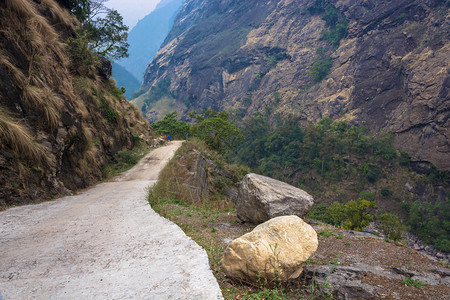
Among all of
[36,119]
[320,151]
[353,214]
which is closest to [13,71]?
[36,119]

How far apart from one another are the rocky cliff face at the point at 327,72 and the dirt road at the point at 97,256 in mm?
55631

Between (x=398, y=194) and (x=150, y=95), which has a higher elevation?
(x=150, y=95)

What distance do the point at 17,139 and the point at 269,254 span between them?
6.82 m

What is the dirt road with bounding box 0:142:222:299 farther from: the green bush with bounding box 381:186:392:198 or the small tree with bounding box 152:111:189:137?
the green bush with bounding box 381:186:392:198

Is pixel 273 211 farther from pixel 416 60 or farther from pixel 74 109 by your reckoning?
pixel 416 60

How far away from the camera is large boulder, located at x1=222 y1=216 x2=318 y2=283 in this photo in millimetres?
3051

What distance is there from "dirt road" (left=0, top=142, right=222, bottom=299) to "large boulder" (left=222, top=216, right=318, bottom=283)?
0.40 meters

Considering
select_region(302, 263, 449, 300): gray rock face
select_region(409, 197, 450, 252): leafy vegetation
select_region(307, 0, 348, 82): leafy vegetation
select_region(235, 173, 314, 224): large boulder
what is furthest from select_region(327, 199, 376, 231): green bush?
select_region(307, 0, 348, 82): leafy vegetation

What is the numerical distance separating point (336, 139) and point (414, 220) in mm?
20256

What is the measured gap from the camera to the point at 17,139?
20.8 ft

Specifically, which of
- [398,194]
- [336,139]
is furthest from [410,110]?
[398,194]

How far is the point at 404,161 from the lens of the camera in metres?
46.5

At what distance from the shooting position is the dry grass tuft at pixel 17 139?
20.0ft

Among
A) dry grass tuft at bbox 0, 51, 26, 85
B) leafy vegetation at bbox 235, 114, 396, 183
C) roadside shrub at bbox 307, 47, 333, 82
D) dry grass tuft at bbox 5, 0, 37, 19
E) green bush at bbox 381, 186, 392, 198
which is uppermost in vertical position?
roadside shrub at bbox 307, 47, 333, 82
